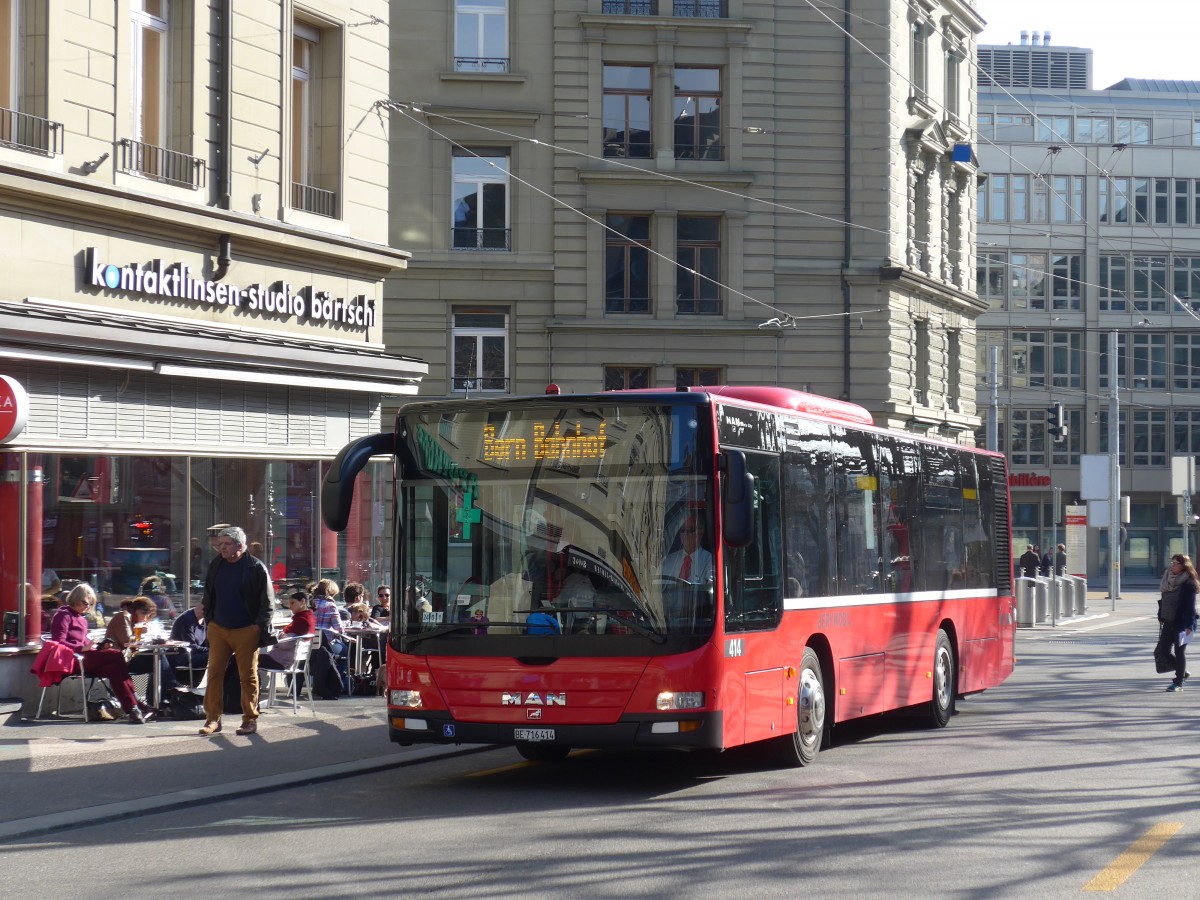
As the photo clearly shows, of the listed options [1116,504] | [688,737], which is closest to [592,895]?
[688,737]

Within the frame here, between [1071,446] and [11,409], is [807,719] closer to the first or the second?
[11,409]

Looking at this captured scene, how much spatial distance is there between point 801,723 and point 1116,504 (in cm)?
3791

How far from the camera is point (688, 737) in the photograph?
1105cm

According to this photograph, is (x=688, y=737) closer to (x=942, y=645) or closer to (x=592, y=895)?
(x=592, y=895)

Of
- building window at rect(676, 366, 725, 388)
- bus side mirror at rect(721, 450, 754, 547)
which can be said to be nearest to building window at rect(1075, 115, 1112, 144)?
building window at rect(676, 366, 725, 388)

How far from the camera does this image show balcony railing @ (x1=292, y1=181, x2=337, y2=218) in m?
21.5

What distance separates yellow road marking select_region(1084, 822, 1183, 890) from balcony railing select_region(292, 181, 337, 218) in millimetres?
14486

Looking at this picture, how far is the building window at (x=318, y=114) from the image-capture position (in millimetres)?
21797

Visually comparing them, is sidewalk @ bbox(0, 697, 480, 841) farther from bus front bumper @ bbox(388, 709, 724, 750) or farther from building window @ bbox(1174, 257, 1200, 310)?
building window @ bbox(1174, 257, 1200, 310)

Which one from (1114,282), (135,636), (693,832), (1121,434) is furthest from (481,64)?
(1121,434)

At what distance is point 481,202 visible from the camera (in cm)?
3819

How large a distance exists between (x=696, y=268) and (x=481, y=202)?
5236mm

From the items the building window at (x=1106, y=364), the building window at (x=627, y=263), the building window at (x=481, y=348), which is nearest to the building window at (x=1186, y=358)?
the building window at (x=1106, y=364)

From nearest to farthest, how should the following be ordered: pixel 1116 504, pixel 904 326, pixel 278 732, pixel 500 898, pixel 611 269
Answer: pixel 500 898 < pixel 278 732 < pixel 611 269 < pixel 904 326 < pixel 1116 504
